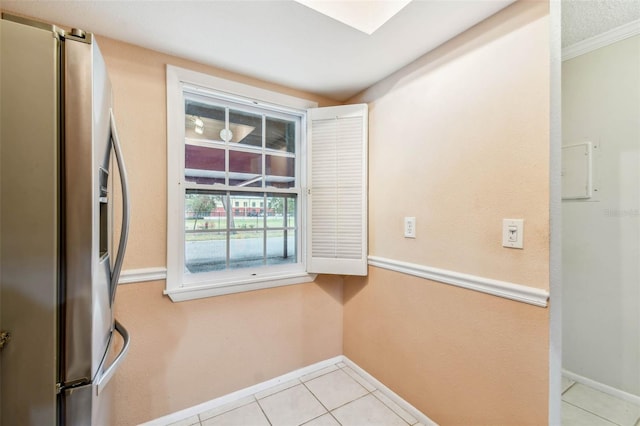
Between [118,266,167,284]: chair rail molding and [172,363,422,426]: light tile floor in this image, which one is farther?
[172,363,422,426]: light tile floor

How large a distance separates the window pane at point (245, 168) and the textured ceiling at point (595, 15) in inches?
80.3

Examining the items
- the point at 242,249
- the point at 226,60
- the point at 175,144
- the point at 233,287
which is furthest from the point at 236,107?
the point at 233,287

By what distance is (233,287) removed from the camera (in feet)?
5.82

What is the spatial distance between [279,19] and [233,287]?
156 cm

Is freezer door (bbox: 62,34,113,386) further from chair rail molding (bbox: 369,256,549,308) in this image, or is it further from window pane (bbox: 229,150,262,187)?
chair rail molding (bbox: 369,256,549,308)

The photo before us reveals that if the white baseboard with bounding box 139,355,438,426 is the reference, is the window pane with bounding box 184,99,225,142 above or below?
above

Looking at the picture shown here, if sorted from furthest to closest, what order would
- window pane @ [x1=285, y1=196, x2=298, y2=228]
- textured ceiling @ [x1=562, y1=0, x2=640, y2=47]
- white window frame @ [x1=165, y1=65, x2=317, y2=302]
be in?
window pane @ [x1=285, y1=196, x2=298, y2=228]
white window frame @ [x1=165, y1=65, x2=317, y2=302]
textured ceiling @ [x1=562, y1=0, x2=640, y2=47]

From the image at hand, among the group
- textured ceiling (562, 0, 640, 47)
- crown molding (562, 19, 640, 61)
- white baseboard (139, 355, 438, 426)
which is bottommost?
white baseboard (139, 355, 438, 426)

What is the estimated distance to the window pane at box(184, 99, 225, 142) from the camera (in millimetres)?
1739

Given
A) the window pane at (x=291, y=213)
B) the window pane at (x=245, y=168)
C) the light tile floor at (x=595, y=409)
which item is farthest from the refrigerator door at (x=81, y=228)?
the light tile floor at (x=595, y=409)

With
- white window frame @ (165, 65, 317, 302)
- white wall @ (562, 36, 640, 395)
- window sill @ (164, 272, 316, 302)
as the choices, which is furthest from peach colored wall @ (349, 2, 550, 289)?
white wall @ (562, 36, 640, 395)

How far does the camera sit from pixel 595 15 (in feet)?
5.04

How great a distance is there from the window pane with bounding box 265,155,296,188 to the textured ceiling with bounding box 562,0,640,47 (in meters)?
1.88

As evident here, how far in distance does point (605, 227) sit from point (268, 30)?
2.44 metres
